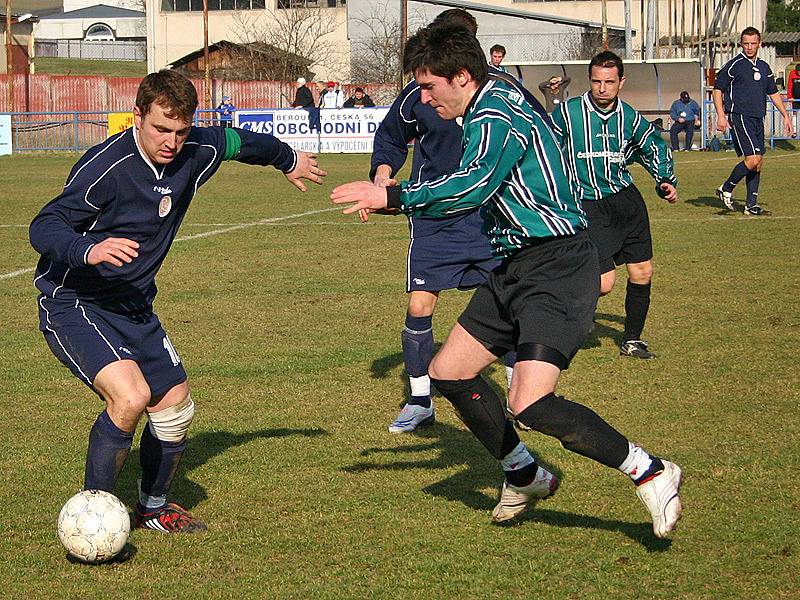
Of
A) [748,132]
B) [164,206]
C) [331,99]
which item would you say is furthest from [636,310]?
[331,99]

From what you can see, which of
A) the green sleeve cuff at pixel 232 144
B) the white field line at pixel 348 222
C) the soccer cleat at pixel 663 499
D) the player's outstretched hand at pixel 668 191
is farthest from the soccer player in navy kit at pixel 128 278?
the white field line at pixel 348 222

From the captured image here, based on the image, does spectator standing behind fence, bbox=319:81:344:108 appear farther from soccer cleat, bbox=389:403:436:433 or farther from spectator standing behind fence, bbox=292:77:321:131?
soccer cleat, bbox=389:403:436:433

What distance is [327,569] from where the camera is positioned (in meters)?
4.52

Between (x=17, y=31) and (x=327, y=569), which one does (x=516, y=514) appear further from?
(x=17, y=31)

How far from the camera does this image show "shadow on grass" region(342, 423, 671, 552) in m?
4.92

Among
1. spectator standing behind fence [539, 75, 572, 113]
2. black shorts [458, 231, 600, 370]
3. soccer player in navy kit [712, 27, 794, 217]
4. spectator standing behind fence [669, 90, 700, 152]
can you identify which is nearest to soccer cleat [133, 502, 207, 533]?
black shorts [458, 231, 600, 370]

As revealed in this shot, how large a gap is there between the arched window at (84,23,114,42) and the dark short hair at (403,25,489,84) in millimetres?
106314

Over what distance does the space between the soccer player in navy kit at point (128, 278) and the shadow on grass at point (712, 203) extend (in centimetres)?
1265

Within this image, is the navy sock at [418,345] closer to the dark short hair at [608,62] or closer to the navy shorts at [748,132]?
the dark short hair at [608,62]

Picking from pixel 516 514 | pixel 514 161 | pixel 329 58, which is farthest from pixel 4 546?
pixel 329 58

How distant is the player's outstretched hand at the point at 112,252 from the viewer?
4.34 metres

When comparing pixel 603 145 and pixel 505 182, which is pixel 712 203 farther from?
pixel 505 182

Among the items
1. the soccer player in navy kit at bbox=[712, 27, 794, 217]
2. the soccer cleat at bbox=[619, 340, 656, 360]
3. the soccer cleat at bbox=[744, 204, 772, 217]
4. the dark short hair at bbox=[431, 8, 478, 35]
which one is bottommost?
the soccer cleat at bbox=[619, 340, 656, 360]

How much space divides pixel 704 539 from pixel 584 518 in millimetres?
519
